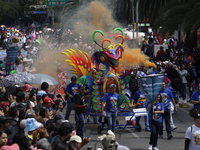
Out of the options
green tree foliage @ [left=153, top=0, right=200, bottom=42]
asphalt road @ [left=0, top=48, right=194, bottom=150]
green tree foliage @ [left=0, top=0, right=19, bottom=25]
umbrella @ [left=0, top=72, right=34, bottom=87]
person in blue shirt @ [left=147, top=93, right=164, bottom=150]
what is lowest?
asphalt road @ [left=0, top=48, right=194, bottom=150]

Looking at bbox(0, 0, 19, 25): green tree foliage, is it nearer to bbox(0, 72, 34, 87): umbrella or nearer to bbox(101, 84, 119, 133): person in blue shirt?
bbox(0, 72, 34, 87): umbrella

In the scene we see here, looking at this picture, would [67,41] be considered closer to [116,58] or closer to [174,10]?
[174,10]

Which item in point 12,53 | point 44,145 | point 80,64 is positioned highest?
point 12,53

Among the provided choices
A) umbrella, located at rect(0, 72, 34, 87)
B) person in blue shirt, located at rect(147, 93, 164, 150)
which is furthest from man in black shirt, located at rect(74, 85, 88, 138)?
umbrella, located at rect(0, 72, 34, 87)

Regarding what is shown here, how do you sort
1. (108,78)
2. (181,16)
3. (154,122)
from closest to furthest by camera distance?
1. (154,122)
2. (108,78)
3. (181,16)

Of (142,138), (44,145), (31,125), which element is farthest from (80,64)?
(44,145)

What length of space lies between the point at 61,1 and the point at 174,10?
93.4 feet

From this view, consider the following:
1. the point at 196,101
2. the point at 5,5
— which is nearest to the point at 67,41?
the point at 196,101

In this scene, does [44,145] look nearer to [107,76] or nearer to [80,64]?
[107,76]

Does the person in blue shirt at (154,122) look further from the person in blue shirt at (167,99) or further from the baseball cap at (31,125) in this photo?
the baseball cap at (31,125)

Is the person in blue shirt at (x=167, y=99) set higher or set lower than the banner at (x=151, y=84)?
lower

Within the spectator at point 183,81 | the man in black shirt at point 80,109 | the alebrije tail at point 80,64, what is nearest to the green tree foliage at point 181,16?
the spectator at point 183,81

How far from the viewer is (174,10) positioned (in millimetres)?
22891

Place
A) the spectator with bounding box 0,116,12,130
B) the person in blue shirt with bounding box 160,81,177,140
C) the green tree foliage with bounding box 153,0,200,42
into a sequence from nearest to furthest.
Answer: the spectator with bounding box 0,116,12,130
the person in blue shirt with bounding box 160,81,177,140
the green tree foliage with bounding box 153,0,200,42
